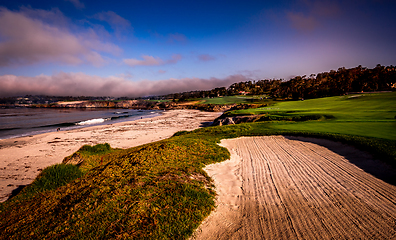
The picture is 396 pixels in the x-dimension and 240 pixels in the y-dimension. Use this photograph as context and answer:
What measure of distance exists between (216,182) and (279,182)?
269 cm

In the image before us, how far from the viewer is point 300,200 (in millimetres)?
5664

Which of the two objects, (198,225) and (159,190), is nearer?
(198,225)

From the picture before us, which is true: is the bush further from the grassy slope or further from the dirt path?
the dirt path

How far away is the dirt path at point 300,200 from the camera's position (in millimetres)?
4246

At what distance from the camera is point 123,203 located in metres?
4.34

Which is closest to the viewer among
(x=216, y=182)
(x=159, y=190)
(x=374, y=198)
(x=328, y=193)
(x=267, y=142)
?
(x=159, y=190)

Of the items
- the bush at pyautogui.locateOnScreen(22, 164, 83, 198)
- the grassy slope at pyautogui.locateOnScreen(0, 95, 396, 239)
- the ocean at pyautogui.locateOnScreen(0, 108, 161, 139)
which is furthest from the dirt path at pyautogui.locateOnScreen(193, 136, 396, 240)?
the ocean at pyautogui.locateOnScreen(0, 108, 161, 139)

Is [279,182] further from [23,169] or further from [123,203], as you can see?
[23,169]

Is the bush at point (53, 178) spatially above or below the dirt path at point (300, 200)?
above

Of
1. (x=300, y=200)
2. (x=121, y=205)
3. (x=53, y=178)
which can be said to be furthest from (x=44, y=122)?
(x=300, y=200)

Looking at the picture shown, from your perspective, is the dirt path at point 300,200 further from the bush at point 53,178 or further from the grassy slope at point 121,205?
the bush at point 53,178

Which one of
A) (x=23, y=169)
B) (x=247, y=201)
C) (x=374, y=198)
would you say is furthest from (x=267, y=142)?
(x=23, y=169)

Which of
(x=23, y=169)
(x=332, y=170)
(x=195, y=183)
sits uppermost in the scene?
(x=195, y=183)

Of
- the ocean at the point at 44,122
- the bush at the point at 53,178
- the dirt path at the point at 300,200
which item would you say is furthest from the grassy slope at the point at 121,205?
the ocean at the point at 44,122
